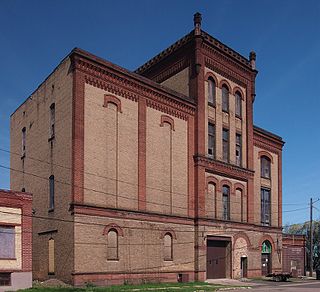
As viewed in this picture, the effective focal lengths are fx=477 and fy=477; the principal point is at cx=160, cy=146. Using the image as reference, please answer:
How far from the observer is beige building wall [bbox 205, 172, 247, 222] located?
39594 mm

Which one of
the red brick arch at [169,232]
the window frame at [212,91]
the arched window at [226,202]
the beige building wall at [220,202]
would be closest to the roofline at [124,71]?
the window frame at [212,91]

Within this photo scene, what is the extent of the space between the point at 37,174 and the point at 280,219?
2691 centimetres

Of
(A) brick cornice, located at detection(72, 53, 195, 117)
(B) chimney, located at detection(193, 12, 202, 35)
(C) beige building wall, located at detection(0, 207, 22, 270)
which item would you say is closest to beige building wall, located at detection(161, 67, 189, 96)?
(A) brick cornice, located at detection(72, 53, 195, 117)

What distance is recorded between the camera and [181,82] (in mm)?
41250

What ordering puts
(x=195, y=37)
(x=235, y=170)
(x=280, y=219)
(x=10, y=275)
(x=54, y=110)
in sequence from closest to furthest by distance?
(x=10, y=275)
(x=54, y=110)
(x=195, y=37)
(x=235, y=170)
(x=280, y=219)

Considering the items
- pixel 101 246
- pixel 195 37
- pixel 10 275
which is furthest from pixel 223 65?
pixel 10 275

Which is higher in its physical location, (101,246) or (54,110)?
(54,110)

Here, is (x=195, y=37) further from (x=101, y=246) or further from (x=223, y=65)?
(x=101, y=246)

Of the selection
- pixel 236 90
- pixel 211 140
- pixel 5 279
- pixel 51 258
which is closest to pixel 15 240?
pixel 5 279

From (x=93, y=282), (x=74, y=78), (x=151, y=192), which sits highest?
(x=74, y=78)

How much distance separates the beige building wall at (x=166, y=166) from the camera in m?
35.1

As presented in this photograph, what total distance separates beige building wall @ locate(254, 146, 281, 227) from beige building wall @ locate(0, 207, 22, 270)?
81.9 ft

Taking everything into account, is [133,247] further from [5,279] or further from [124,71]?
[124,71]

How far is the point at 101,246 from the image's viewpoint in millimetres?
30375
